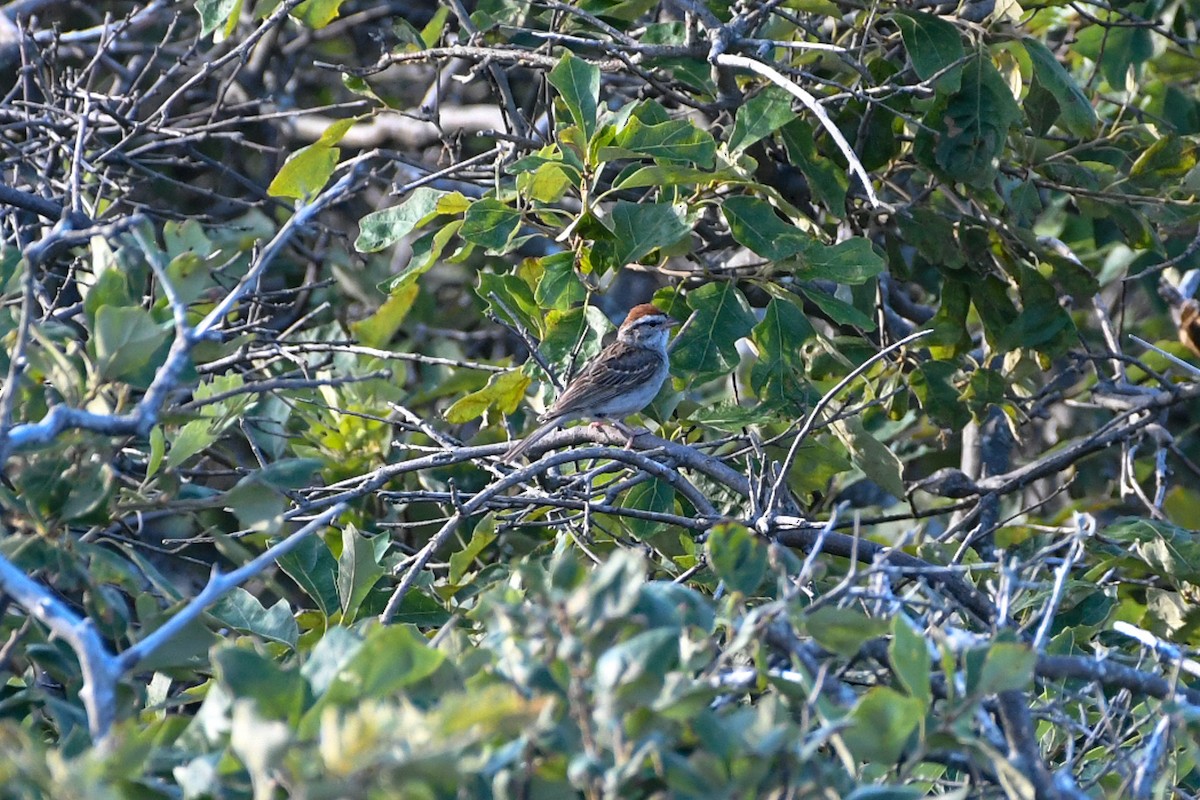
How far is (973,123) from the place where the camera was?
471 centimetres

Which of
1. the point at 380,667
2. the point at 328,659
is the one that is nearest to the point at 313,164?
the point at 328,659

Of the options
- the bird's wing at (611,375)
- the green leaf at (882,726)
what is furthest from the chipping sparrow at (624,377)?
the green leaf at (882,726)

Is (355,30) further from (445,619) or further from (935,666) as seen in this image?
(935,666)

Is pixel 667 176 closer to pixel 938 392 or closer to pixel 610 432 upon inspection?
pixel 610 432

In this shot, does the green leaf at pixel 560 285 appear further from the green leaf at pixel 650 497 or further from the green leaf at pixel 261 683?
the green leaf at pixel 261 683

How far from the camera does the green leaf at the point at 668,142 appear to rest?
4.21 meters

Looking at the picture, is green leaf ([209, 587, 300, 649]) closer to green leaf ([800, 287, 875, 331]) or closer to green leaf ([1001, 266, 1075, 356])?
green leaf ([800, 287, 875, 331])

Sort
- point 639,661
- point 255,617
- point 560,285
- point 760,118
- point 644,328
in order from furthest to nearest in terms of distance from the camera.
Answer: point 644,328, point 760,118, point 560,285, point 255,617, point 639,661

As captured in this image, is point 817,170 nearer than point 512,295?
No

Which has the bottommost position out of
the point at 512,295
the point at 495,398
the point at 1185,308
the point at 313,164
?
the point at 1185,308

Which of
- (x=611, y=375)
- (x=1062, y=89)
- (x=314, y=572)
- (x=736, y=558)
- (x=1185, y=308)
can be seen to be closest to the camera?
(x=736, y=558)

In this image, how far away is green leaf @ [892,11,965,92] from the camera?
15.1 feet

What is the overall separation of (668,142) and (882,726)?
2.39 metres

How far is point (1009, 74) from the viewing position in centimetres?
512
